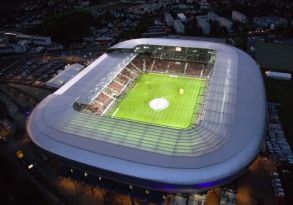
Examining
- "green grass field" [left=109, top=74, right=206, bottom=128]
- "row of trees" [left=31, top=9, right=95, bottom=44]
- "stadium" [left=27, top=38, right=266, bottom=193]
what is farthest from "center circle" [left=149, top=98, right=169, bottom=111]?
"row of trees" [left=31, top=9, right=95, bottom=44]

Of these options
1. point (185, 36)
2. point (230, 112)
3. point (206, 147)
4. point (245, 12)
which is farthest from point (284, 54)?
point (206, 147)

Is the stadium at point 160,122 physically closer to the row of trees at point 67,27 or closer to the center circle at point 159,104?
the center circle at point 159,104

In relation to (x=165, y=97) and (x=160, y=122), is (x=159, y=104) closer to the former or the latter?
(x=165, y=97)

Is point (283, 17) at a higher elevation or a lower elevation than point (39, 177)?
higher

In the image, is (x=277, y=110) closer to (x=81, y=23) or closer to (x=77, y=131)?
(x=77, y=131)

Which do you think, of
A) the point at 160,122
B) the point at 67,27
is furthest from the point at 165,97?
the point at 67,27

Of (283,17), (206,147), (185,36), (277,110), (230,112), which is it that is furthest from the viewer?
(283,17)

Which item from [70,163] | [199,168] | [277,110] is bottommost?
[277,110]
